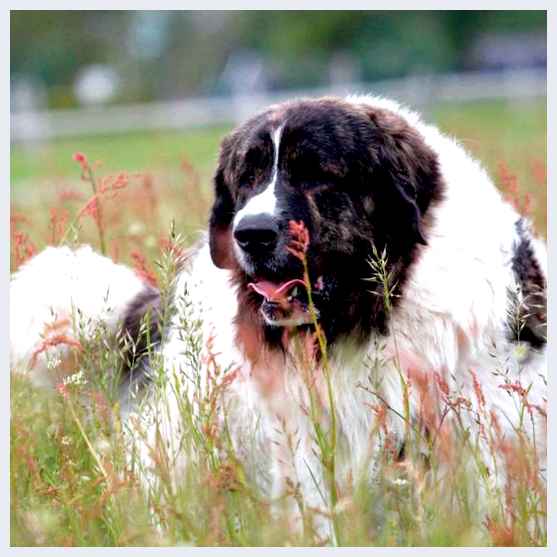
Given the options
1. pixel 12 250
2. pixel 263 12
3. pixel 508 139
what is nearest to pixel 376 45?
pixel 263 12

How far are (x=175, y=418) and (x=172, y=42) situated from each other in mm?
30823

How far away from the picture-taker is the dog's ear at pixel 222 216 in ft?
13.4

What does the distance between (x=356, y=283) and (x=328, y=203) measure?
0.32 m

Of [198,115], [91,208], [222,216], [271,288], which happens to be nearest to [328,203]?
[271,288]

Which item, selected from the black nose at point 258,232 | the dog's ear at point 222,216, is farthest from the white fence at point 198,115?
the black nose at point 258,232

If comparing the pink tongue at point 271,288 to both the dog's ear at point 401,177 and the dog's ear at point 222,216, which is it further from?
the dog's ear at point 401,177

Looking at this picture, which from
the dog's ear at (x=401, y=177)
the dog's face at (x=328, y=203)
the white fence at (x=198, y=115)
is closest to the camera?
the dog's face at (x=328, y=203)

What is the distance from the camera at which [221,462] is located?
311 cm

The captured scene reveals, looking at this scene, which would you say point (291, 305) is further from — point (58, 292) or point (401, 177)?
point (58, 292)

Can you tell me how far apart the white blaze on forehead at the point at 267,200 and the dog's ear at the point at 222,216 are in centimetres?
36

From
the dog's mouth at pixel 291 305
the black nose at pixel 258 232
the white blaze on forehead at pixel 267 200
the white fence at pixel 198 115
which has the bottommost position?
the dog's mouth at pixel 291 305

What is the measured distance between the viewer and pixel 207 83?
3319 centimetres

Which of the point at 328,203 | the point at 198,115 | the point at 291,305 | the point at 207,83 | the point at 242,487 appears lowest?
the point at 242,487

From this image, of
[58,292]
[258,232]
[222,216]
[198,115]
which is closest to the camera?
[258,232]
